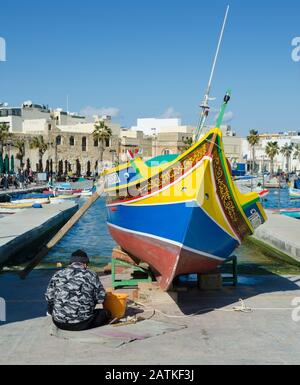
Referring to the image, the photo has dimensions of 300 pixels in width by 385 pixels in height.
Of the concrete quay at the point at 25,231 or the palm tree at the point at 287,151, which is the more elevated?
the palm tree at the point at 287,151

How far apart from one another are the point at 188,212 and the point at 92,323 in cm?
257

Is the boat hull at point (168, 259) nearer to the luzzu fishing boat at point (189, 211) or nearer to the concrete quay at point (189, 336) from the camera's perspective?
the luzzu fishing boat at point (189, 211)

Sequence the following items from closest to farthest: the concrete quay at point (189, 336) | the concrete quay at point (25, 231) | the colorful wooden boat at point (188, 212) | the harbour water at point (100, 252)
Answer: the concrete quay at point (189, 336)
the colorful wooden boat at point (188, 212)
the harbour water at point (100, 252)
the concrete quay at point (25, 231)

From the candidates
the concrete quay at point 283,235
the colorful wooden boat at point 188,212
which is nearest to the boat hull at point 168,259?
the colorful wooden boat at point 188,212

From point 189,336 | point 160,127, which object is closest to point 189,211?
point 189,336

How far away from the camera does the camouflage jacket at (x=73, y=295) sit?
8.26 metres

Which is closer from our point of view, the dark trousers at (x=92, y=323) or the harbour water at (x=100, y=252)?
the dark trousers at (x=92, y=323)

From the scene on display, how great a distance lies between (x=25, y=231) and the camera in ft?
68.9

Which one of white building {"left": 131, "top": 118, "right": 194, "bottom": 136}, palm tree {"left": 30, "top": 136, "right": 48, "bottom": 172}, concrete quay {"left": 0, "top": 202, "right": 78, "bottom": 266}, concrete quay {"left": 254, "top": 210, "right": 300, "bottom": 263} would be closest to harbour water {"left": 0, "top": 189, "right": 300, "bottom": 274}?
concrete quay {"left": 254, "top": 210, "right": 300, "bottom": 263}

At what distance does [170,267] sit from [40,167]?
91530 millimetres

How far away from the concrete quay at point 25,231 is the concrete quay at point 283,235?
8.95 meters

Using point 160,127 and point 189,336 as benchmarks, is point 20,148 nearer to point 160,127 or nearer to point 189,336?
point 160,127

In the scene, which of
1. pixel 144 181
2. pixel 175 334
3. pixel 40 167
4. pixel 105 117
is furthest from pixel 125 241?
pixel 105 117

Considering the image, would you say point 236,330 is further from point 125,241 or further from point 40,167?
point 40,167
